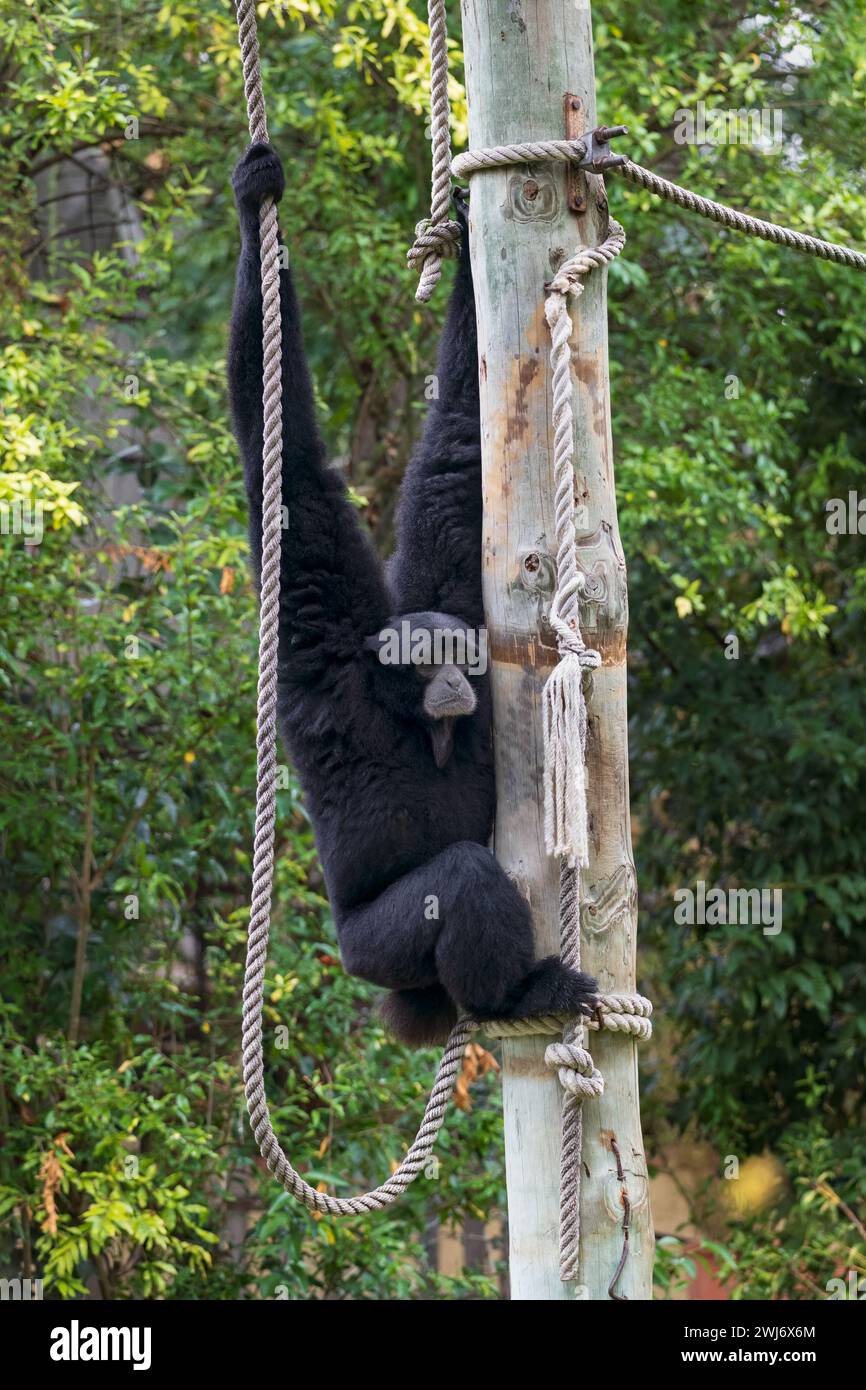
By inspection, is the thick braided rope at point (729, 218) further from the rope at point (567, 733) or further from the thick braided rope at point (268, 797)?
the thick braided rope at point (268, 797)

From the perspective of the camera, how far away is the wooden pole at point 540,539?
3.14 metres

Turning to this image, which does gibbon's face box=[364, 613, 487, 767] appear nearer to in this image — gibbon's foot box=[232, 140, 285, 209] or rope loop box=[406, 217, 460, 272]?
rope loop box=[406, 217, 460, 272]

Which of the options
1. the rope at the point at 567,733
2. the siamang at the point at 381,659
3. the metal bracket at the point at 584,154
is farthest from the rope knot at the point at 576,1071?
the metal bracket at the point at 584,154

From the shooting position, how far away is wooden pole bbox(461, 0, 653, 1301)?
3.14 m

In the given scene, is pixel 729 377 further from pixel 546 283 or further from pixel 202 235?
pixel 546 283

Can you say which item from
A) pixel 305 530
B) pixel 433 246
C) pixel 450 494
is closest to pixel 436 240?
pixel 433 246

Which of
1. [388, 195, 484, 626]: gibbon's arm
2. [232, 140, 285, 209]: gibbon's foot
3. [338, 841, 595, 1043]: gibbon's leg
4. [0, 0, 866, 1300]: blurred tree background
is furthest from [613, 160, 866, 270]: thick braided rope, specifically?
[0, 0, 866, 1300]: blurred tree background

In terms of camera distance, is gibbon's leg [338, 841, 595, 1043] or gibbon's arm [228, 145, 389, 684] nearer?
gibbon's leg [338, 841, 595, 1043]

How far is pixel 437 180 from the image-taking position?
11.1 feet

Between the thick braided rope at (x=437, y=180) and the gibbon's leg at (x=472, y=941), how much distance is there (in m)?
1.27

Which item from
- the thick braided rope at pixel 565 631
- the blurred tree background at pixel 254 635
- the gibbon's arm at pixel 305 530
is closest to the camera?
the thick braided rope at pixel 565 631

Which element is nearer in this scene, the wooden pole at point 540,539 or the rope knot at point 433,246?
the wooden pole at point 540,539

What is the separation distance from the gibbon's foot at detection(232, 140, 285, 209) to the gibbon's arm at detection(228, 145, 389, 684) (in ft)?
0.89

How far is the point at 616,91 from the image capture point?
6.53m
